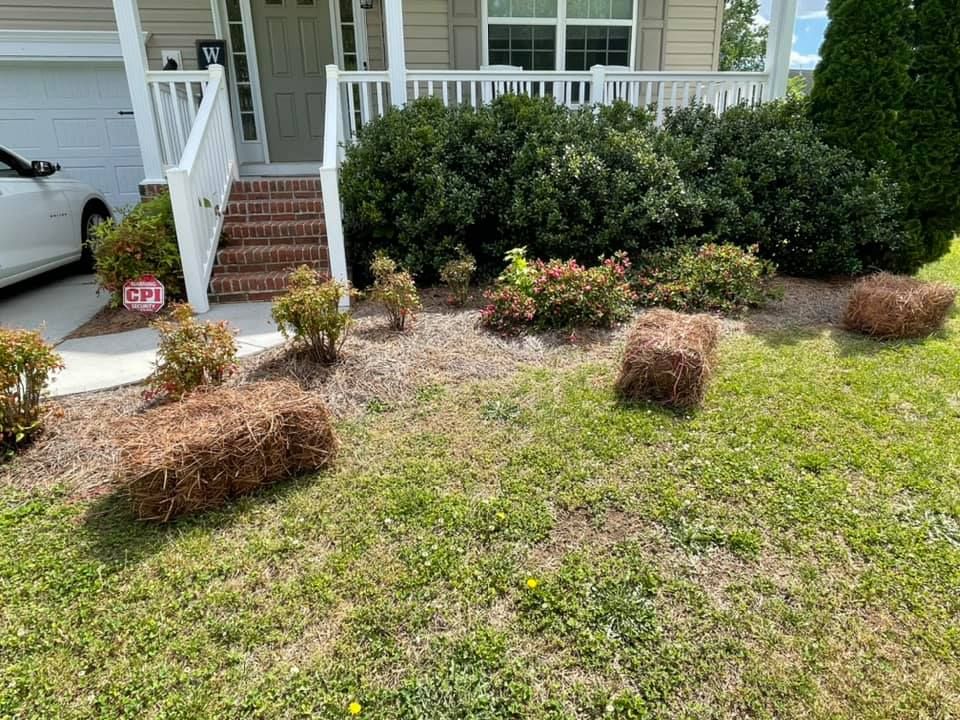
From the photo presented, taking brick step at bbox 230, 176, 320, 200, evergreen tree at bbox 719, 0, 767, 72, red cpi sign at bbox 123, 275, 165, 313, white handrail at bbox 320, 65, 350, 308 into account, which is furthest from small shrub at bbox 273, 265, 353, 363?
evergreen tree at bbox 719, 0, 767, 72

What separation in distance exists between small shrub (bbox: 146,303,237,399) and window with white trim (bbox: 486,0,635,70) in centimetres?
670

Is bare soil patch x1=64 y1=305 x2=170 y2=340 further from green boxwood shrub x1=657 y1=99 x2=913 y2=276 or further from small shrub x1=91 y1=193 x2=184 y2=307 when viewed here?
A: green boxwood shrub x1=657 y1=99 x2=913 y2=276

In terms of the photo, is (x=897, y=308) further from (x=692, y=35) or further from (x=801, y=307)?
(x=692, y=35)

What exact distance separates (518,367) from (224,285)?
326 centimetres

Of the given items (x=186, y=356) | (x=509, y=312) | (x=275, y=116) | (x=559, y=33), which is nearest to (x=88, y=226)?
(x=275, y=116)

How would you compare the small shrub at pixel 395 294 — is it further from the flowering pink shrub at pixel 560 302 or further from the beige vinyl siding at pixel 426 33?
the beige vinyl siding at pixel 426 33

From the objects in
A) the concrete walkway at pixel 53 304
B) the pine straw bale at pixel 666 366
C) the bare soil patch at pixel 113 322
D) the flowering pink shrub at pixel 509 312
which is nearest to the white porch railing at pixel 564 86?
the bare soil patch at pixel 113 322

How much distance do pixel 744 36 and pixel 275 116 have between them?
36.5 m

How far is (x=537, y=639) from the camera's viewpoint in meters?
2.21

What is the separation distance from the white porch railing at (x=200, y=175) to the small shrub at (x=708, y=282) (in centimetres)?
403

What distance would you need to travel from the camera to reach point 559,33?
8.57 metres

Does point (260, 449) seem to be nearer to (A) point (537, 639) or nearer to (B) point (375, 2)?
(A) point (537, 639)

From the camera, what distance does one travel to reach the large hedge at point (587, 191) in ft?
19.8

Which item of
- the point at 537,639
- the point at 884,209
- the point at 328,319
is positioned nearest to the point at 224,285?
the point at 328,319
